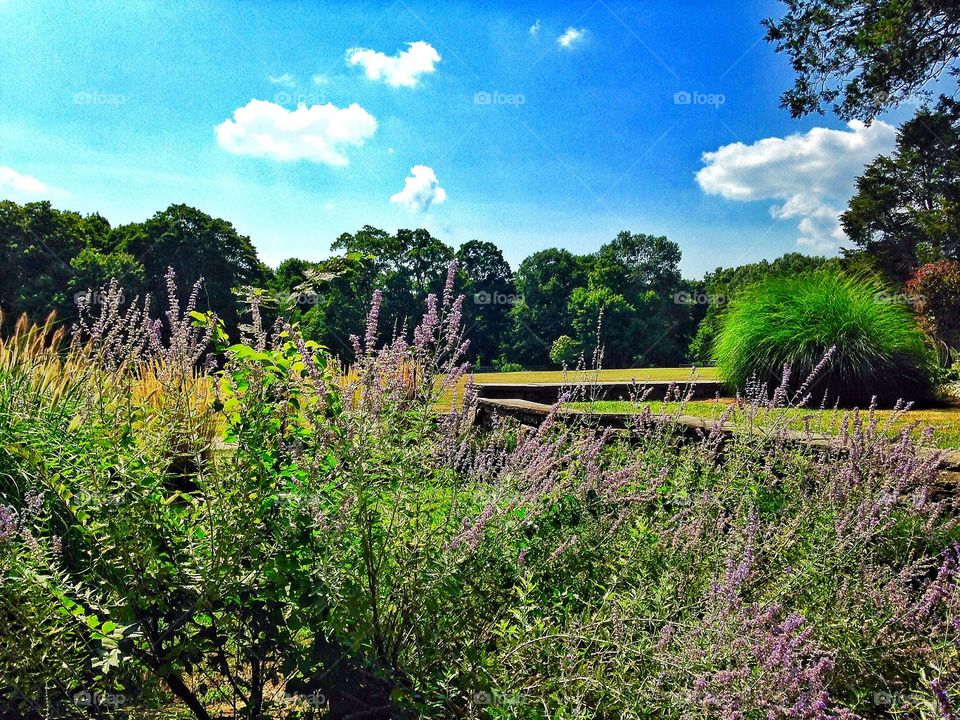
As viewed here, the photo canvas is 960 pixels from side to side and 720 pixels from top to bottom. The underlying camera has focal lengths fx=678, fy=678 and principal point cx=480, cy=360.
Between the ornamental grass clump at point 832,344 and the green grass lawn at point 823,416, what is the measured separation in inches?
28.7

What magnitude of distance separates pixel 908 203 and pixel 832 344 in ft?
120

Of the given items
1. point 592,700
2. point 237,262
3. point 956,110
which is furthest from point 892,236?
point 592,700

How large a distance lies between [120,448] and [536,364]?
5001cm

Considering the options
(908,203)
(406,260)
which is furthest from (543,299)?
(908,203)

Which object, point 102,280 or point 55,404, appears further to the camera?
point 102,280

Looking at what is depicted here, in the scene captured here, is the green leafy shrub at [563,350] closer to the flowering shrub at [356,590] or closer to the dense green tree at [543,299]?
the dense green tree at [543,299]

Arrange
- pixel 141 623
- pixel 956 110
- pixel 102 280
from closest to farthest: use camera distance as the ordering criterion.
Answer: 1. pixel 141 623
2. pixel 956 110
3. pixel 102 280

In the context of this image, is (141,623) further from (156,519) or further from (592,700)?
(592,700)

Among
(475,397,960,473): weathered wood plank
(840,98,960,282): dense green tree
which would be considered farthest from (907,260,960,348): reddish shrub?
(840,98,960,282): dense green tree

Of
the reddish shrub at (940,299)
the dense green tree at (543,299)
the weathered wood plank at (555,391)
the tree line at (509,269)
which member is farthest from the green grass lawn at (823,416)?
the dense green tree at (543,299)

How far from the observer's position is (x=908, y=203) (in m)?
38.8

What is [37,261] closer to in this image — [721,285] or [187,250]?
[187,250]

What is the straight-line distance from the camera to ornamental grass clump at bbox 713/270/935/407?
9.32 m

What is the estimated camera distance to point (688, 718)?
2283 mm
